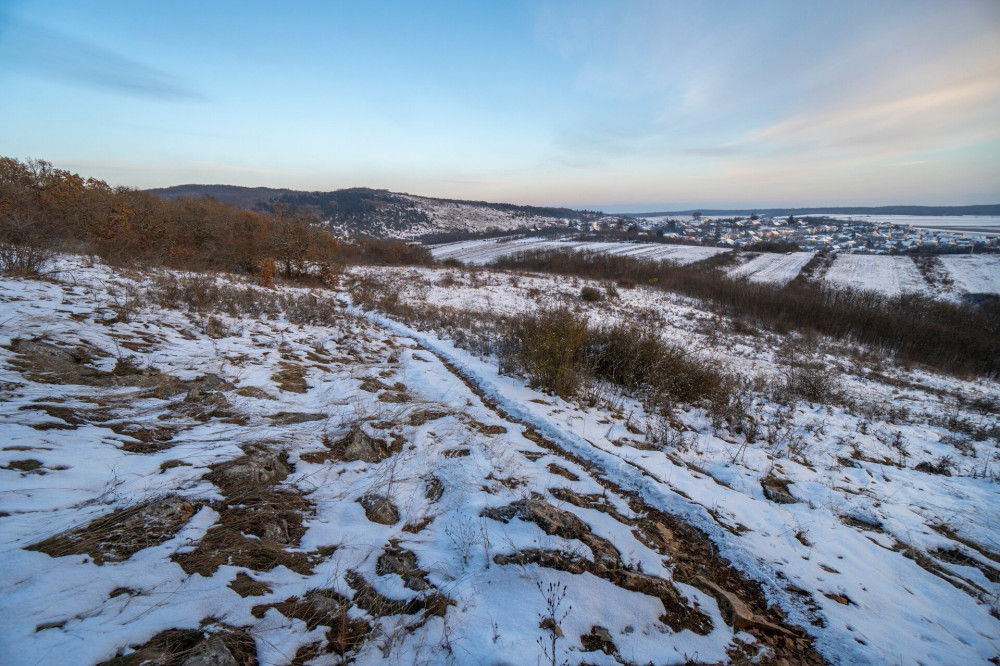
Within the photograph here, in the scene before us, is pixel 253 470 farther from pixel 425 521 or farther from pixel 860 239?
pixel 860 239

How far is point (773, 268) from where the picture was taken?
46.4 meters

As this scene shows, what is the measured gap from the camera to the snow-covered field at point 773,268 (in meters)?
39.7

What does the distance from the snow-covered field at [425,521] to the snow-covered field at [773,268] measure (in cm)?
3988

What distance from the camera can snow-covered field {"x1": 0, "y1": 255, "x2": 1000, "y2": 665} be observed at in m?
1.96

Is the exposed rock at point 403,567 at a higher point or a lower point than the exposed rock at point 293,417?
lower

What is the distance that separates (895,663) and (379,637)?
317 centimetres

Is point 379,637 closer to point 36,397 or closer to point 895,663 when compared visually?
point 895,663

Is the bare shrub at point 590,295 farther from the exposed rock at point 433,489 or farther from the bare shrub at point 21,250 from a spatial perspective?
the bare shrub at point 21,250

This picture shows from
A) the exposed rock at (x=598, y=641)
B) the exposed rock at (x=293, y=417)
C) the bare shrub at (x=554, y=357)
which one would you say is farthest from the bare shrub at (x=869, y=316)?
the exposed rock at (x=293, y=417)

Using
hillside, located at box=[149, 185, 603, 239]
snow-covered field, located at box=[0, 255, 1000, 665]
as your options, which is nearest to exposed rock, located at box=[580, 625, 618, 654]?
snow-covered field, located at box=[0, 255, 1000, 665]

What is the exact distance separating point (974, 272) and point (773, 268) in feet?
57.1

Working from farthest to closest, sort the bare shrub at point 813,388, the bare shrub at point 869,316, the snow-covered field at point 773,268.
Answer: the snow-covered field at point 773,268, the bare shrub at point 869,316, the bare shrub at point 813,388

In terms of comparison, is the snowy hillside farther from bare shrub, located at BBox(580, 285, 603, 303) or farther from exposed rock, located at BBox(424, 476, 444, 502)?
exposed rock, located at BBox(424, 476, 444, 502)

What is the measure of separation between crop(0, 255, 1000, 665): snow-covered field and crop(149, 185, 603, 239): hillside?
213ft
